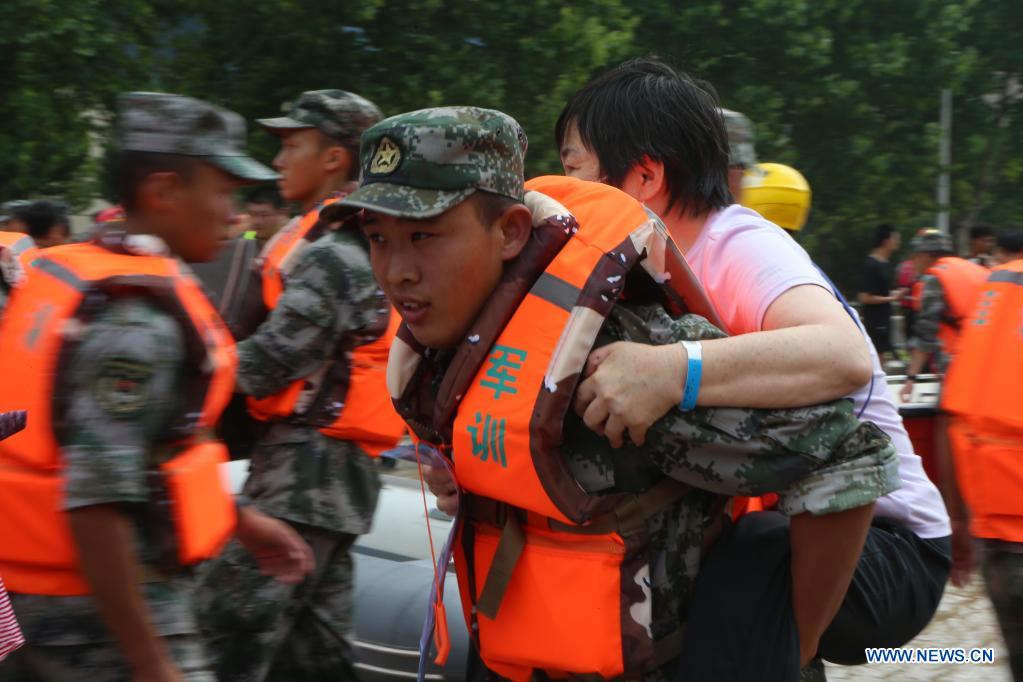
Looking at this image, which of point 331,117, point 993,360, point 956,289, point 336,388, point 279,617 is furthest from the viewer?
point 956,289

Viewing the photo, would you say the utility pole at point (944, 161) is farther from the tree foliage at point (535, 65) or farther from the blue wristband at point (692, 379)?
the blue wristband at point (692, 379)

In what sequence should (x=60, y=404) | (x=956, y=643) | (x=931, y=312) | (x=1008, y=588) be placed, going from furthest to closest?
1. (x=931, y=312)
2. (x=956, y=643)
3. (x=1008, y=588)
4. (x=60, y=404)

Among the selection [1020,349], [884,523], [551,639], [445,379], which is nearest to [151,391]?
[445,379]

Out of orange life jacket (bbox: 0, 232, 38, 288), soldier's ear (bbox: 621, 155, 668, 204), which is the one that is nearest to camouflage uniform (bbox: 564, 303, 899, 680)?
soldier's ear (bbox: 621, 155, 668, 204)

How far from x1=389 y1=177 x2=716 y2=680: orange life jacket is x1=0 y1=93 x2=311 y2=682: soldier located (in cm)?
65

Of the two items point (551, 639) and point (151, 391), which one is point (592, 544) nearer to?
point (551, 639)

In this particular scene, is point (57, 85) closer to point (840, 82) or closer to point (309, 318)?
point (309, 318)

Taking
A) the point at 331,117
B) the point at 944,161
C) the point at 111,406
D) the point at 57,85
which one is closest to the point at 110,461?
the point at 111,406

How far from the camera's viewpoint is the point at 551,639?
2053mm

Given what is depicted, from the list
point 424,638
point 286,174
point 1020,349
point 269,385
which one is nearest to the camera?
point 424,638

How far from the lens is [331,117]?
4.36m

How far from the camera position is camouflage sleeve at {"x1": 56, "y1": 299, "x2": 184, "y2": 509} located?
231 centimetres

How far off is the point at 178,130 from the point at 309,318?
1.06 meters

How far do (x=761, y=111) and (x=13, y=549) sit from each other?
2150 cm
